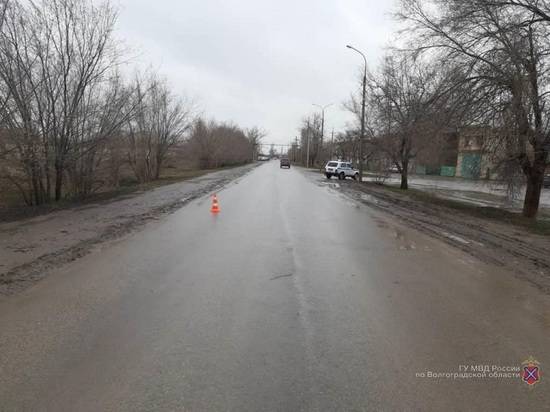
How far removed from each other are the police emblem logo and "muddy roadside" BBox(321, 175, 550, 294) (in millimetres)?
2959

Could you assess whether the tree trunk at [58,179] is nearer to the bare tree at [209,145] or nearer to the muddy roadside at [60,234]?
the muddy roadside at [60,234]

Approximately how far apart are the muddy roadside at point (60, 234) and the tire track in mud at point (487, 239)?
797 centimetres

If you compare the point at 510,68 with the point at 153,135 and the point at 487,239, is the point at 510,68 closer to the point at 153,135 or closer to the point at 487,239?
the point at 487,239

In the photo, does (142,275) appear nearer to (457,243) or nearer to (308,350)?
(308,350)

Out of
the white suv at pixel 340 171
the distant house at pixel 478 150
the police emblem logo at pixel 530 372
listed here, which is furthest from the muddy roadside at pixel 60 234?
the white suv at pixel 340 171

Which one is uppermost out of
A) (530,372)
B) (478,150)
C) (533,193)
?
(478,150)

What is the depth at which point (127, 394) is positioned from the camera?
317 cm

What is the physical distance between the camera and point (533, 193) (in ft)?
49.3

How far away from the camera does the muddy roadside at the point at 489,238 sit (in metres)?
7.89

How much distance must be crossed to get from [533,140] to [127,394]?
48.2 feet

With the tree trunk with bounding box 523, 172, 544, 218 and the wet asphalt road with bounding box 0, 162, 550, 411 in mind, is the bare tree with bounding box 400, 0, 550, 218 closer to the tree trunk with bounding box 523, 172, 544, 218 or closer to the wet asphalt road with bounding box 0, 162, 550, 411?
the tree trunk with bounding box 523, 172, 544, 218

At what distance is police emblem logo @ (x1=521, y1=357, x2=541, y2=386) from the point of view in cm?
357

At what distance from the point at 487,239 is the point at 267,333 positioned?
8.50 metres

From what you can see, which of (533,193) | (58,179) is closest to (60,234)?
(58,179)
